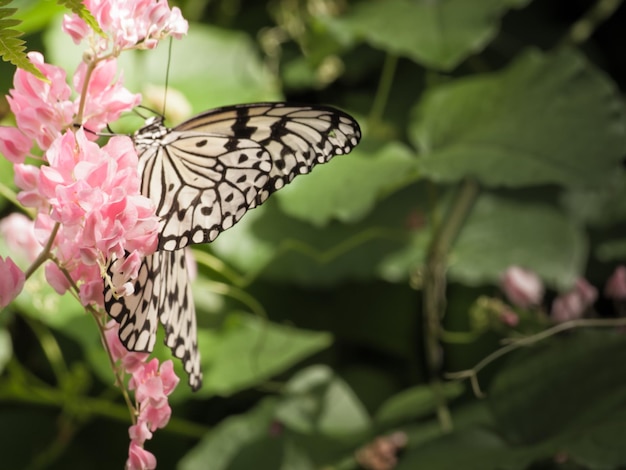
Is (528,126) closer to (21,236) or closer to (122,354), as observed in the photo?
(21,236)

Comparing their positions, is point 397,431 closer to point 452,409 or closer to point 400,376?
point 452,409

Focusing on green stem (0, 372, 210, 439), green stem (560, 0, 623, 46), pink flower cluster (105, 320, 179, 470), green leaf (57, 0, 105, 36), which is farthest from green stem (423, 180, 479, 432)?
green leaf (57, 0, 105, 36)

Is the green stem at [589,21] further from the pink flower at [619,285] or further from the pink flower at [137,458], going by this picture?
the pink flower at [137,458]

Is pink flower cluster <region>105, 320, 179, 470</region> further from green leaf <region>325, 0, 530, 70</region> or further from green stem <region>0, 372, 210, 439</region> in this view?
green leaf <region>325, 0, 530, 70</region>

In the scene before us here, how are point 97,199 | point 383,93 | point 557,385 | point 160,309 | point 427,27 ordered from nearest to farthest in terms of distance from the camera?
point 97,199 → point 160,309 → point 557,385 → point 427,27 → point 383,93

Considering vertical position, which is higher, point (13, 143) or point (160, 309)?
point (13, 143)

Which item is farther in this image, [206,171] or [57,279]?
Result: [206,171]

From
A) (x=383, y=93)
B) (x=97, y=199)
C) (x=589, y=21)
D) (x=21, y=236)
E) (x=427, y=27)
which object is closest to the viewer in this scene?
(x=97, y=199)

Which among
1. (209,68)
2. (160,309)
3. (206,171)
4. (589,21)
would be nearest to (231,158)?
(206,171)
